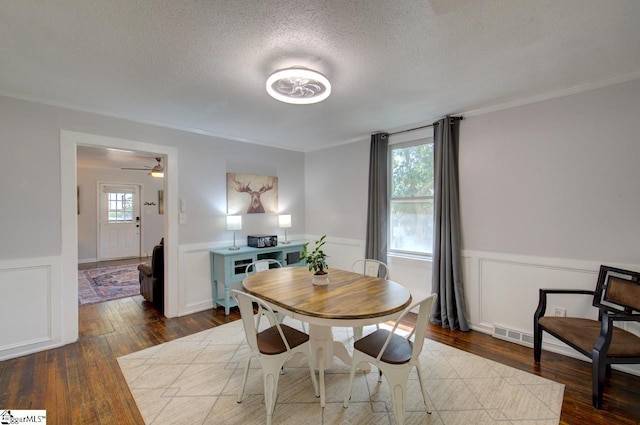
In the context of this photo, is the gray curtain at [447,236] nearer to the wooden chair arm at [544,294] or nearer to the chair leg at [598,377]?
the wooden chair arm at [544,294]

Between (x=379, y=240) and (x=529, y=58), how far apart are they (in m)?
2.49

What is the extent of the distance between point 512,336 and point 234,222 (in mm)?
3473

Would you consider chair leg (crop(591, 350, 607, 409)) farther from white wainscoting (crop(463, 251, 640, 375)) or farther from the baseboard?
the baseboard

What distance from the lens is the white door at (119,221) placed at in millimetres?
7137

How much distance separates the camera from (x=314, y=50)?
1859 mm

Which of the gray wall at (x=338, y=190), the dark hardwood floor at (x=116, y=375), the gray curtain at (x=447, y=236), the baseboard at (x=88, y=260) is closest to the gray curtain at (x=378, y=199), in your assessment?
the gray wall at (x=338, y=190)

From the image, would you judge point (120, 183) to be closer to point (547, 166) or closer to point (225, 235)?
point (225, 235)

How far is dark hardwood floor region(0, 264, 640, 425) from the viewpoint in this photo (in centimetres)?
187

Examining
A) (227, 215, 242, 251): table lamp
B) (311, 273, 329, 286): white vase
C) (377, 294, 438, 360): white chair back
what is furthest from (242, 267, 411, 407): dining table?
(227, 215, 242, 251): table lamp

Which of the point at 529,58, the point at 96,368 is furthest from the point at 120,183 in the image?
the point at 529,58

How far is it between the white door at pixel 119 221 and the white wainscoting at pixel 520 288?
7.97m

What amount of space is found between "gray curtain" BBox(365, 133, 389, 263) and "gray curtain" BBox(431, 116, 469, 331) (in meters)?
0.75

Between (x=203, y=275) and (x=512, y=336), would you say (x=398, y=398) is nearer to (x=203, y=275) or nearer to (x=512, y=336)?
(x=512, y=336)

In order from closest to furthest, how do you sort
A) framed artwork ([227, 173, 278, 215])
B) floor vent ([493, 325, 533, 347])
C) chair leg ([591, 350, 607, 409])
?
1. chair leg ([591, 350, 607, 409])
2. floor vent ([493, 325, 533, 347])
3. framed artwork ([227, 173, 278, 215])
